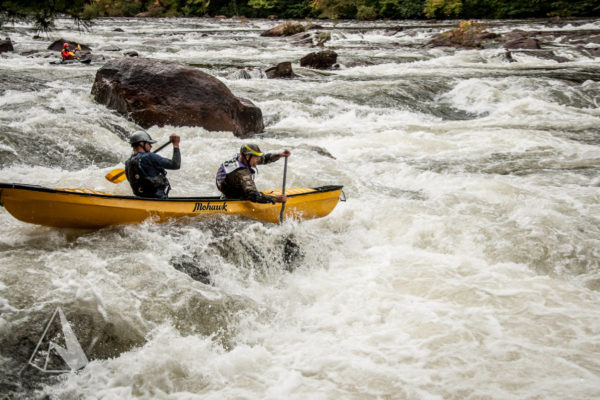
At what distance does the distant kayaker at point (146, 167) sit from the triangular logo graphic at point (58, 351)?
1.98 meters

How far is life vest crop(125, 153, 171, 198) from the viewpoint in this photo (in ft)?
16.9

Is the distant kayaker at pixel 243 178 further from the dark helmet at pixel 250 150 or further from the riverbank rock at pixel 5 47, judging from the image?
the riverbank rock at pixel 5 47

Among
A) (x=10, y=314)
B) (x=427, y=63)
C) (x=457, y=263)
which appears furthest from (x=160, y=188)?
(x=427, y=63)

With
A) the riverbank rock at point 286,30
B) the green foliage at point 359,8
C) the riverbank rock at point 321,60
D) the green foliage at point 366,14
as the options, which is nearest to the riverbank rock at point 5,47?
the riverbank rock at point 321,60

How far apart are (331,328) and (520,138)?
7.11m

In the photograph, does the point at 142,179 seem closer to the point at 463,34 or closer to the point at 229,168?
the point at 229,168

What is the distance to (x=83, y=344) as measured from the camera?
11.4 ft

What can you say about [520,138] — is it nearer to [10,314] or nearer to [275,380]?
[275,380]

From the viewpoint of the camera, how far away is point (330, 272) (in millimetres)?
5309

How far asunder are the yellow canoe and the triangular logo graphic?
4.16 feet

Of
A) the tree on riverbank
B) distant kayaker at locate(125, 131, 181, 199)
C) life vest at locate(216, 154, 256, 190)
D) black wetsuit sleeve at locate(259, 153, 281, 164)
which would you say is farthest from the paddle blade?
the tree on riverbank

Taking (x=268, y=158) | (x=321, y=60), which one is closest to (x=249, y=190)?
(x=268, y=158)

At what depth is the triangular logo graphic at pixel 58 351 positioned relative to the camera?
3.30m

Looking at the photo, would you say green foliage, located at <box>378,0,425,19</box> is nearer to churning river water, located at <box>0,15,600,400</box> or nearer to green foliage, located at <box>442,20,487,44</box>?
green foliage, located at <box>442,20,487,44</box>
